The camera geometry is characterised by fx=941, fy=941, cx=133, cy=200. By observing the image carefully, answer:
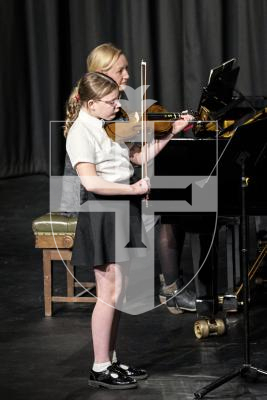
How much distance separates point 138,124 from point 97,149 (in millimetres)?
307

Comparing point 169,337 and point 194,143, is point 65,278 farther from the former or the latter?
point 194,143

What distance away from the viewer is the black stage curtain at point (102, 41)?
777cm

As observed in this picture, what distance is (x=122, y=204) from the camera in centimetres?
386

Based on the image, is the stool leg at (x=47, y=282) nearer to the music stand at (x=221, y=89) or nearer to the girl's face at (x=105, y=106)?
the music stand at (x=221, y=89)

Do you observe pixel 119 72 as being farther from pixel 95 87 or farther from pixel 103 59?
pixel 95 87

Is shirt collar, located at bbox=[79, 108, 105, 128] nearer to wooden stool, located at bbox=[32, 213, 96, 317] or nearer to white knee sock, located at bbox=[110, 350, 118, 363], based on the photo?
white knee sock, located at bbox=[110, 350, 118, 363]

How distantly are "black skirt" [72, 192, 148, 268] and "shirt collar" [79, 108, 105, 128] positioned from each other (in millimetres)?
285

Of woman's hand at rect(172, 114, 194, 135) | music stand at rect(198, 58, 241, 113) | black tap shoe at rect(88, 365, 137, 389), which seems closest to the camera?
black tap shoe at rect(88, 365, 137, 389)

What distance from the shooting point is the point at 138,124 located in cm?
403

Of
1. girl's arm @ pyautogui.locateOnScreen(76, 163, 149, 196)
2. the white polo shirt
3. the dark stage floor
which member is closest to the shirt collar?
the white polo shirt

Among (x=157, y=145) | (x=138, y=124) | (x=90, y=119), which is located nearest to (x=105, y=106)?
(x=90, y=119)

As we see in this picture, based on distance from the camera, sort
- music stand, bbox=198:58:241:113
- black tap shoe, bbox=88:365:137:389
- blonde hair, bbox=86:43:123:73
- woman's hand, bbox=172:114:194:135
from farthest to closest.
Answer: music stand, bbox=198:58:241:113, blonde hair, bbox=86:43:123:73, woman's hand, bbox=172:114:194:135, black tap shoe, bbox=88:365:137:389

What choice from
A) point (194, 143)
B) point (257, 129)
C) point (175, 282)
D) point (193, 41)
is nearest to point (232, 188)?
point (194, 143)

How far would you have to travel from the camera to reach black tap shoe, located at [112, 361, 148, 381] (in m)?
3.99
